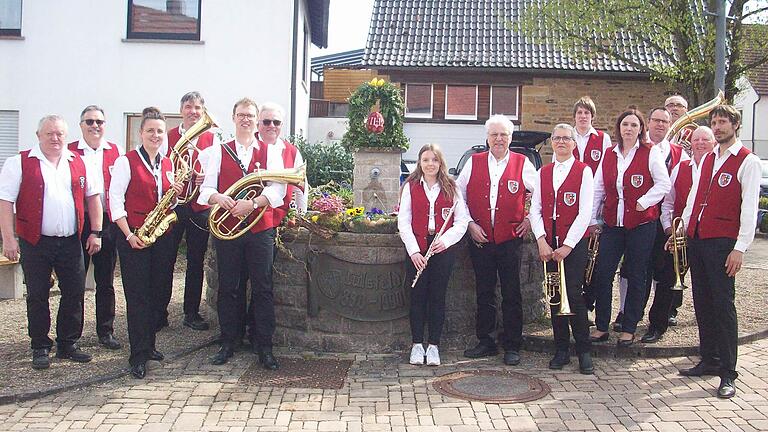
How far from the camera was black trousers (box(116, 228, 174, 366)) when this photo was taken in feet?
18.4

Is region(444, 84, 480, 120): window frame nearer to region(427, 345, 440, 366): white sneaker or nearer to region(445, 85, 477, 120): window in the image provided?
region(445, 85, 477, 120): window

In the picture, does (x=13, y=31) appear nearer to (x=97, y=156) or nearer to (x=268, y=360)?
(x=97, y=156)

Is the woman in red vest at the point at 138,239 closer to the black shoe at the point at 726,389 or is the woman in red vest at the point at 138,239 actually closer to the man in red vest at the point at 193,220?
the man in red vest at the point at 193,220

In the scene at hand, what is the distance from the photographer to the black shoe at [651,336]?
20.8 ft

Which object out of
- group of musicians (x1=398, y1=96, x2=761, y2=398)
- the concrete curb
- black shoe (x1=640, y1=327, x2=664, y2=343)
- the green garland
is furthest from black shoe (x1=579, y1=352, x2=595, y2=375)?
the green garland

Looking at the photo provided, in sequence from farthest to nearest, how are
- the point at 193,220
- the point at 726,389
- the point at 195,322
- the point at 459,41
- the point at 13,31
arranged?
the point at 459,41, the point at 13,31, the point at 195,322, the point at 193,220, the point at 726,389

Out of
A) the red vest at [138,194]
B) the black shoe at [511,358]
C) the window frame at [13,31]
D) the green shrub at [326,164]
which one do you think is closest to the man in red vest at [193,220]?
the red vest at [138,194]

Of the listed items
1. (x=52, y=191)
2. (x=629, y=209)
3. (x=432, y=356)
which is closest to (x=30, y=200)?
(x=52, y=191)

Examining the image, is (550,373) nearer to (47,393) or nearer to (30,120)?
(47,393)

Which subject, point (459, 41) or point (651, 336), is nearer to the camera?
point (651, 336)

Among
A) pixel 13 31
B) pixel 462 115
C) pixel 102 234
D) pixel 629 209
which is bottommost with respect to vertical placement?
pixel 102 234

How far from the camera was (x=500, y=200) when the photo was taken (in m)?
5.97

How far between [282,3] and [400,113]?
4831 mm

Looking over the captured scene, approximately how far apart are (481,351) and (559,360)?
24.9 inches
